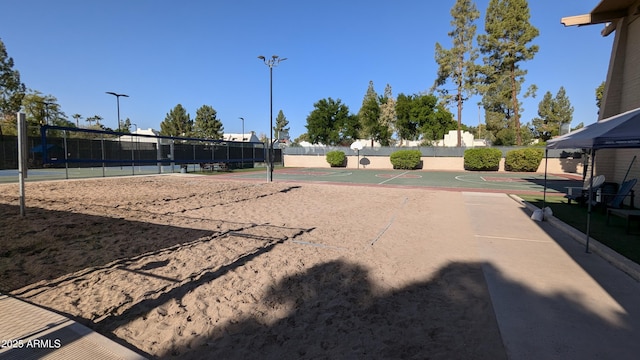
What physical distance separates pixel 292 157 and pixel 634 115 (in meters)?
39.4

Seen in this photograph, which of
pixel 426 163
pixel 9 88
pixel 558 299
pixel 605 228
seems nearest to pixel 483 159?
pixel 426 163

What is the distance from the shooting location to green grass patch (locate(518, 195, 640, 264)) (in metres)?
5.73

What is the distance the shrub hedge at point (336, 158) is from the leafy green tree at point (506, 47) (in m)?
18.1

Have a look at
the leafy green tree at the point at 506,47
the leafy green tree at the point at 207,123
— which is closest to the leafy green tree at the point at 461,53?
the leafy green tree at the point at 506,47

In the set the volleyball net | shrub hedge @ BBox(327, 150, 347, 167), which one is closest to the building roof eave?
the volleyball net

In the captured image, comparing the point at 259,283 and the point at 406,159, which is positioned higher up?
the point at 406,159

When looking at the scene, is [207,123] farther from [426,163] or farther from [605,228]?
[605,228]

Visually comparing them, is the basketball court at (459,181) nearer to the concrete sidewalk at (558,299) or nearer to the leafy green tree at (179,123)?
the concrete sidewalk at (558,299)

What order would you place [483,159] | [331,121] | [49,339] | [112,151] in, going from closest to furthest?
[49,339], [112,151], [483,159], [331,121]

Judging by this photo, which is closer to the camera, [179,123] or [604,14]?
[604,14]

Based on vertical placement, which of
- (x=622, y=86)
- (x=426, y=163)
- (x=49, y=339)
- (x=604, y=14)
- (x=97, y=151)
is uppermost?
(x=604, y=14)

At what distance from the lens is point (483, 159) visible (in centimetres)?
3161

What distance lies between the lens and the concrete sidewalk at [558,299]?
283 centimetres

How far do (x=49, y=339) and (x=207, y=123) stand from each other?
64.2 metres
